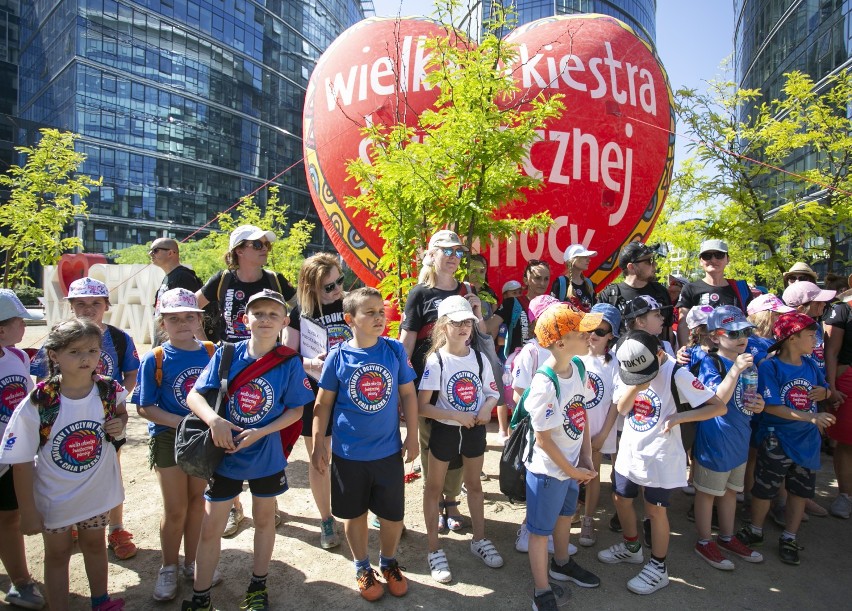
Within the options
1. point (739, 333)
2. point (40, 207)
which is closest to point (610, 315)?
point (739, 333)

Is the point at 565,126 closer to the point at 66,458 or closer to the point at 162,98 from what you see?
the point at 66,458

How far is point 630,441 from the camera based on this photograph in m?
3.29

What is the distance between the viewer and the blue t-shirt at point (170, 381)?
2969 millimetres

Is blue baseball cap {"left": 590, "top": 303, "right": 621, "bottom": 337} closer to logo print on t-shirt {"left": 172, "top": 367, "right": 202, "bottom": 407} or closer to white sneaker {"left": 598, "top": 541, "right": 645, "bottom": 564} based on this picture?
white sneaker {"left": 598, "top": 541, "right": 645, "bottom": 564}

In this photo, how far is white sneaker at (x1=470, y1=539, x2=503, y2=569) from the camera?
3.33m

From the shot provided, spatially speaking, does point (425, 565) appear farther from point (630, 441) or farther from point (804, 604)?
point (804, 604)

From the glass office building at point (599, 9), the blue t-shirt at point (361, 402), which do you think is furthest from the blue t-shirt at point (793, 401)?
the glass office building at point (599, 9)

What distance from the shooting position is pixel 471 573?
10.8 feet

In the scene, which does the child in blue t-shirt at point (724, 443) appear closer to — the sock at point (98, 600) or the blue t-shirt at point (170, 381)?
the blue t-shirt at point (170, 381)

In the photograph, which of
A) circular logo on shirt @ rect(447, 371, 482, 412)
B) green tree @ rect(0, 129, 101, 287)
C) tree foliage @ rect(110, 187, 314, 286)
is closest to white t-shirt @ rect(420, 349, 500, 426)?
circular logo on shirt @ rect(447, 371, 482, 412)

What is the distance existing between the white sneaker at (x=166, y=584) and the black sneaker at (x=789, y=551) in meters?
3.76

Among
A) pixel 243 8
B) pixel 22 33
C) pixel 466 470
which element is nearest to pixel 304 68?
pixel 243 8

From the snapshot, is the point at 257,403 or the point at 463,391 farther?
the point at 463,391

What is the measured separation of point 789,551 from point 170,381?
4017 mm
